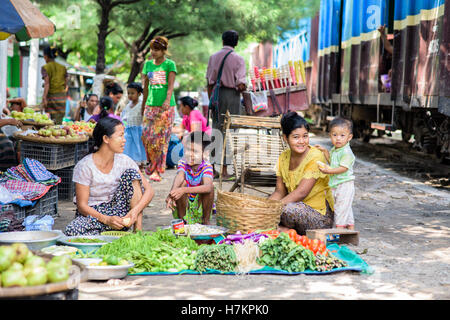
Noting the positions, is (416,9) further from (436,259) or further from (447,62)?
(436,259)

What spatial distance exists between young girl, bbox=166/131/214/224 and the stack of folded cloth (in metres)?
1.29

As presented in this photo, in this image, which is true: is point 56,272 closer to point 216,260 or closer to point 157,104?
point 216,260

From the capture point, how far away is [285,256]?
429 cm

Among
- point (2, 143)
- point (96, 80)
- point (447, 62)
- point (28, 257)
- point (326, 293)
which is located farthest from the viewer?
point (96, 80)

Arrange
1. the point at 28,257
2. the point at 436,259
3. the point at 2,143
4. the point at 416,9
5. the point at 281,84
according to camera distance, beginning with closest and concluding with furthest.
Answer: the point at 28,257 < the point at 436,259 < the point at 2,143 < the point at 281,84 < the point at 416,9

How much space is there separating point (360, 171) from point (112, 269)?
7.63 m

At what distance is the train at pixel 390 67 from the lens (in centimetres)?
900

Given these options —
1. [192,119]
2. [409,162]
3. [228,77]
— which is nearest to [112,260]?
[228,77]

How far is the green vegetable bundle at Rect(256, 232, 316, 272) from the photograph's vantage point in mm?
4234

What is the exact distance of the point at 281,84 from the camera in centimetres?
920

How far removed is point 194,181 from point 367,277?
209 cm

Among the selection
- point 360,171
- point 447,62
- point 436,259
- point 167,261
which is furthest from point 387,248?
point 360,171

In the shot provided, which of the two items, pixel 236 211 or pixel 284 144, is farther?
pixel 284 144

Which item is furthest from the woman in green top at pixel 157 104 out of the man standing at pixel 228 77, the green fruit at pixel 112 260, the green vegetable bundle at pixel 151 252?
the green fruit at pixel 112 260
